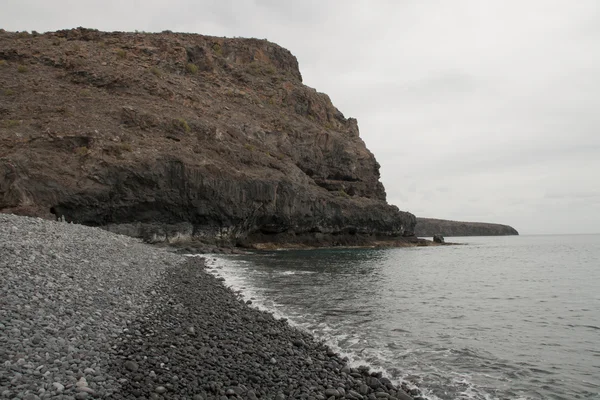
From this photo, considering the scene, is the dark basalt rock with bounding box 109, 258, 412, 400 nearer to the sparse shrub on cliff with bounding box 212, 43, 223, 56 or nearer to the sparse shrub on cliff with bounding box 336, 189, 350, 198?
the sparse shrub on cliff with bounding box 336, 189, 350, 198

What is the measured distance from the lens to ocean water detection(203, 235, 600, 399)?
9.37 metres

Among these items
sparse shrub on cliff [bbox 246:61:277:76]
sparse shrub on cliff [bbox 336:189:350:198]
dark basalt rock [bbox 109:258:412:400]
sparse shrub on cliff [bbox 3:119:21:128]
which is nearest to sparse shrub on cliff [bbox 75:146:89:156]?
sparse shrub on cliff [bbox 3:119:21:128]

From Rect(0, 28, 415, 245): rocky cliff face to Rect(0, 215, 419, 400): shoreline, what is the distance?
31469mm

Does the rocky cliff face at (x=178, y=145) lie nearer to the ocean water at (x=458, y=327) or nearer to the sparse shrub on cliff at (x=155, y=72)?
the sparse shrub on cliff at (x=155, y=72)

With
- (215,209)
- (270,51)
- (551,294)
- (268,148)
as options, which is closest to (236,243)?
(215,209)

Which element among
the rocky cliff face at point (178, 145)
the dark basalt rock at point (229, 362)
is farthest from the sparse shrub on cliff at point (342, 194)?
the dark basalt rock at point (229, 362)

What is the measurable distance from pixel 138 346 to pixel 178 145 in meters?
46.6

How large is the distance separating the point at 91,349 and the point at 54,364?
3.77ft

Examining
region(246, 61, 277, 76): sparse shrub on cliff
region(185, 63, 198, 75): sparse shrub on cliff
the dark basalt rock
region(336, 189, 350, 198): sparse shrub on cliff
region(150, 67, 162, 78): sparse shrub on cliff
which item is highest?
region(246, 61, 277, 76): sparse shrub on cliff

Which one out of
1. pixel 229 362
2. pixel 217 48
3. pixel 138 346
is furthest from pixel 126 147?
pixel 217 48

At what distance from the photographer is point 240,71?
84.1 metres

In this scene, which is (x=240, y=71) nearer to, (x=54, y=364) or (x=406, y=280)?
→ (x=406, y=280)

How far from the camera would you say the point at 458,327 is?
14.3m

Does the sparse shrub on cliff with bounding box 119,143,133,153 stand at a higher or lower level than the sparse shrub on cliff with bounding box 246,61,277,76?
lower
